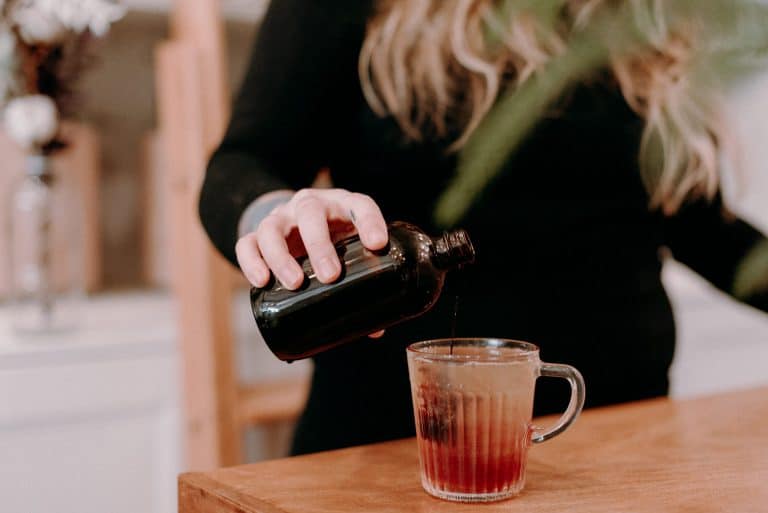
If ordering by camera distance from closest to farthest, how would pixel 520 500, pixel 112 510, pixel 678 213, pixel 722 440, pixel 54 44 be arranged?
pixel 520 500, pixel 722 440, pixel 678 213, pixel 112 510, pixel 54 44

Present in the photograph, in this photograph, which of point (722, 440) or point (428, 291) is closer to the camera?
point (428, 291)

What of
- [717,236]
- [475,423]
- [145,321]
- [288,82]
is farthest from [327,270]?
[145,321]

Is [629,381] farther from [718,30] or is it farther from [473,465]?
[718,30]

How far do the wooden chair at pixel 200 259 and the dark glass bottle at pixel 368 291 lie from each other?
3.75 feet

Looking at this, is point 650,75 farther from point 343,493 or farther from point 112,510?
point 112,510

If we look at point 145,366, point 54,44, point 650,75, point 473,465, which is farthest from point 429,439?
point 54,44

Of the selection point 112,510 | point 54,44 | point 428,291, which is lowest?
point 112,510

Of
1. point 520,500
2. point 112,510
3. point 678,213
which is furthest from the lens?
point 112,510

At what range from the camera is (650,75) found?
99 cm

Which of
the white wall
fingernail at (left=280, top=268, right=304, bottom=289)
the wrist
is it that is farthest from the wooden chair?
the white wall

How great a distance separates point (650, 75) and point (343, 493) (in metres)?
0.66

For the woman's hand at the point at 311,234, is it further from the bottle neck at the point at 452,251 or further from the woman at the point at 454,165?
→ the woman at the point at 454,165

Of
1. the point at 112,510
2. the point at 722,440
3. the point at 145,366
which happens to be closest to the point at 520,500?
the point at 722,440

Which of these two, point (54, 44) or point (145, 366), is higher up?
point (54, 44)
